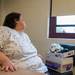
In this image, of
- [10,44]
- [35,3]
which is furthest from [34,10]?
[10,44]

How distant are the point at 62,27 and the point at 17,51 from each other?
1349 mm

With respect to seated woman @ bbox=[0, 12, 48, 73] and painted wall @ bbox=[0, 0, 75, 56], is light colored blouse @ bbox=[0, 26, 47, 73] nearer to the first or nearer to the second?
seated woman @ bbox=[0, 12, 48, 73]

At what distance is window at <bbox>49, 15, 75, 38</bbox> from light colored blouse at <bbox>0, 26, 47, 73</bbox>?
109cm

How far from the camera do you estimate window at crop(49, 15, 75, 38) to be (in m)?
2.75

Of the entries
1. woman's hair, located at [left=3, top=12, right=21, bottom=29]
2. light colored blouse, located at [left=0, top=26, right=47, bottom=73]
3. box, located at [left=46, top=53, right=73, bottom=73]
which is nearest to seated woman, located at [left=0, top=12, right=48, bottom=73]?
light colored blouse, located at [left=0, top=26, right=47, bottom=73]

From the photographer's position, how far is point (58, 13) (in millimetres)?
2713

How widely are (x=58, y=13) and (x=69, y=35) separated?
1.26 ft

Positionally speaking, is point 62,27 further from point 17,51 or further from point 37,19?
point 17,51

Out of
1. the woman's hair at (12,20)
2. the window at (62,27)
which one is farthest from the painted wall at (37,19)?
the woman's hair at (12,20)

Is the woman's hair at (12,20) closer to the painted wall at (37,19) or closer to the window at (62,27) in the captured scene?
the painted wall at (37,19)

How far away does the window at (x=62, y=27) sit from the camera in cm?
275

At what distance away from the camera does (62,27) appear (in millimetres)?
2814

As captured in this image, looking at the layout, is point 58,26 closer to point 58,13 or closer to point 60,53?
point 58,13

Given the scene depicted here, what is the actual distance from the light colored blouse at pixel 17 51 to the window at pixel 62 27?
1091 mm
